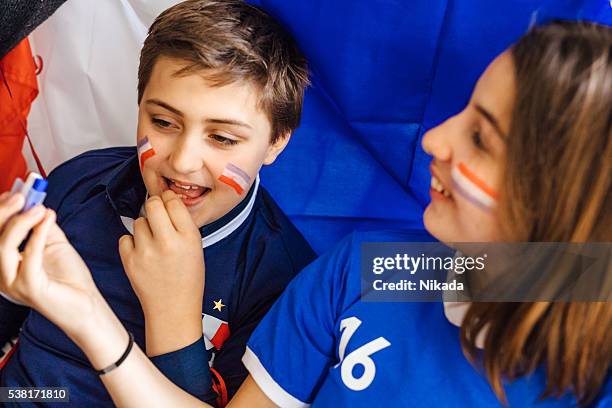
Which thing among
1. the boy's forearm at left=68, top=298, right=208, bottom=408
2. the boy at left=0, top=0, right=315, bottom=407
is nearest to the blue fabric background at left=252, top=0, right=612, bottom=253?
the boy at left=0, top=0, right=315, bottom=407

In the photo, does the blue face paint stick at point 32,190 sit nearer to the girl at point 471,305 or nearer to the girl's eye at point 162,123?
the girl at point 471,305

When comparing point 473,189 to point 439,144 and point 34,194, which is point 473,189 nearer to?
point 439,144

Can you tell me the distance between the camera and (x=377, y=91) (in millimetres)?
752

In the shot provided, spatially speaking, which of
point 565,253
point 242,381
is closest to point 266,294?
point 242,381

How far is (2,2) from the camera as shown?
680 millimetres

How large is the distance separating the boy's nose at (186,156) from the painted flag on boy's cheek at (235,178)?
0.09ft

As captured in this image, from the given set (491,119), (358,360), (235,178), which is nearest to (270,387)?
(358,360)

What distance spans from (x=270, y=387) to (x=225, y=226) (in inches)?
6.5

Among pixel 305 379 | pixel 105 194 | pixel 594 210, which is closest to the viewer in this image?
pixel 594 210

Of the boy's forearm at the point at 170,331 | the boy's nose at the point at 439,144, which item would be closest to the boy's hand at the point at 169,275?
the boy's forearm at the point at 170,331

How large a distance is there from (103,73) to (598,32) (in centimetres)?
55

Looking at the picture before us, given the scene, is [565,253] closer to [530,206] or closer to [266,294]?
[530,206]

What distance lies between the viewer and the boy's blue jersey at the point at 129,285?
0.72 m

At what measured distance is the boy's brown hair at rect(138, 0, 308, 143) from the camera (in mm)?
665
